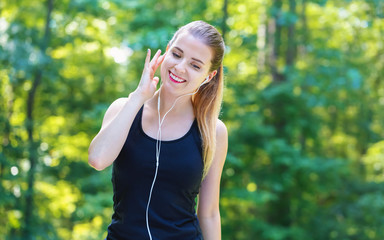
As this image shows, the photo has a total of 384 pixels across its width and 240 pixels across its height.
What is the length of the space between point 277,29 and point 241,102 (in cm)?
295

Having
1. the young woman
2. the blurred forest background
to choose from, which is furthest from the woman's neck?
the blurred forest background

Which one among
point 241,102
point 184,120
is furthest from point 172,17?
point 184,120

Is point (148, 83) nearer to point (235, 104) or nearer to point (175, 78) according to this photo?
point (175, 78)

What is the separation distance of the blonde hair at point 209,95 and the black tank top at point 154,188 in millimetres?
79

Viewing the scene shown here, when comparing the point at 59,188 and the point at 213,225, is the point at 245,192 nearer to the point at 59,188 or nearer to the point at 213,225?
the point at 59,188

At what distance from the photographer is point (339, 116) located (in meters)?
13.3

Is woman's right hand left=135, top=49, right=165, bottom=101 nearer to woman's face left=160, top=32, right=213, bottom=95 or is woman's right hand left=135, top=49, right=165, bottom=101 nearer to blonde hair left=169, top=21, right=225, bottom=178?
woman's face left=160, top=32, right=213, bottom=95

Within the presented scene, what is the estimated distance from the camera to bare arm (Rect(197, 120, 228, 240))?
1.85 meters

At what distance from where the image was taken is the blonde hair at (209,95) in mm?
1765

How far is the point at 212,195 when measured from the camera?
1872mm

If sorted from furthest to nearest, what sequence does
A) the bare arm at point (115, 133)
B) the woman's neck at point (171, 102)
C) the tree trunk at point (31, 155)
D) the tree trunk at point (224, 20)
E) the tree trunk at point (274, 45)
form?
1. the tree trunk at point (274, 45)
2. the tree trunk at point (31, 155)
3. the tree trunk at point (224, 20)
4. the woman's neck at point (171, 102)
5. the bare arm at point (115, 133)

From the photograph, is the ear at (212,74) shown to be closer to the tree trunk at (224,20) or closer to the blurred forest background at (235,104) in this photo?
the blurred forest background at (235,104)

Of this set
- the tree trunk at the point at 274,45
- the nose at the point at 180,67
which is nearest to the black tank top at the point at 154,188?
the nose at the point at 180,67

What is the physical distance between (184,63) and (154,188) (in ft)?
1.50
